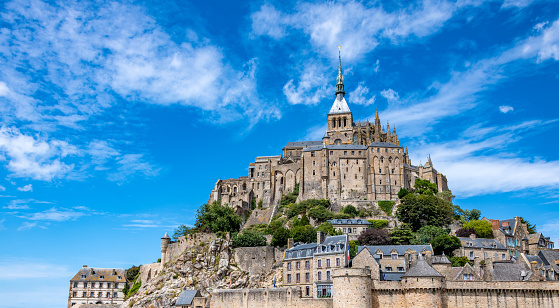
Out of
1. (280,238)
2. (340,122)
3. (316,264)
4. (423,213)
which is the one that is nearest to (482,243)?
(423,213)

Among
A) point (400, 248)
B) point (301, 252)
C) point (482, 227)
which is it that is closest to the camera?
point (301, 252)

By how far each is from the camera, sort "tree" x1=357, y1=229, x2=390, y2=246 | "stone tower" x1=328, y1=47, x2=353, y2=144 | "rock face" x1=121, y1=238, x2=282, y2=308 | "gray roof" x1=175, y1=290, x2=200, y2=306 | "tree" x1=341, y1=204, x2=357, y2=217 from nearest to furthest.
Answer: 1. "gray roof" x1=175, y1=290, x2=200, y2=306
2. "rock face" x1=121, y1=238, x2=282, y2=308
3. "tree" x1=357, y1=229, x2=390, y2=246
4. "tree" x1=341, y1=204, x2=357, y2=217
5. "stone tower" x1=328, y1=47, x2=353, y2=144

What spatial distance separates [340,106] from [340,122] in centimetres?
474

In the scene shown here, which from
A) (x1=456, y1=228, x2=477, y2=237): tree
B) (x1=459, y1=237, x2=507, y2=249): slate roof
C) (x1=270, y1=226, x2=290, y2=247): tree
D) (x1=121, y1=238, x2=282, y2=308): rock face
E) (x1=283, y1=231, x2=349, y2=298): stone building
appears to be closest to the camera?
(x1=283, y1=231, x2=349, y2=298): stone building

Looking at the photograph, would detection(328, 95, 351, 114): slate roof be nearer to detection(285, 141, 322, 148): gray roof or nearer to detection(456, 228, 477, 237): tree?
detection(285, 141, 322, 148): gray roof

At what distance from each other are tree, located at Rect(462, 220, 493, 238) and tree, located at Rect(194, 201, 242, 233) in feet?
97.2

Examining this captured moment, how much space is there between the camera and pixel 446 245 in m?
55.2

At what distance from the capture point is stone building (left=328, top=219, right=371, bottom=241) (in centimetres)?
6588

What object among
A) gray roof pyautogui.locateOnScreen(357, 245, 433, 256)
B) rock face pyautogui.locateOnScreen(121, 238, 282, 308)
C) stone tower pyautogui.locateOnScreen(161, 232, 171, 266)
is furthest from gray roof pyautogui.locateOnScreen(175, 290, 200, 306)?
gray roof pyautogui.locateOnScreen(357, 245, 433, 256)

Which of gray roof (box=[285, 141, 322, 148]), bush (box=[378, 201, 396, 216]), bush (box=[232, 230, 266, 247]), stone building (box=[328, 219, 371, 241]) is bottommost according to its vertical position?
bush (box=[232, 230, 266, 247])

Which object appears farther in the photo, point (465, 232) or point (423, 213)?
point (423, 213)

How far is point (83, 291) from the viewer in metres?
73.2

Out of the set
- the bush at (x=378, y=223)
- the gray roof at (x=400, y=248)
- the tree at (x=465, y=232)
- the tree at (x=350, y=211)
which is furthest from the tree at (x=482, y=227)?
the tree at (x=350, y=211)

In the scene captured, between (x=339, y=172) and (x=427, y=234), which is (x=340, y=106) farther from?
(x=427, y=234)
